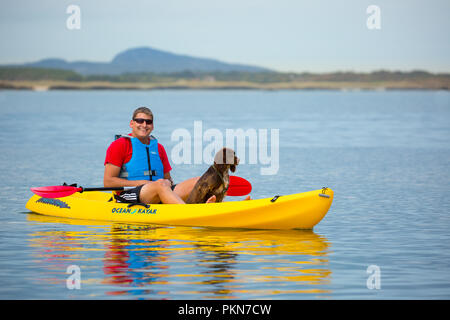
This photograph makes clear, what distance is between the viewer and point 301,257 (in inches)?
361

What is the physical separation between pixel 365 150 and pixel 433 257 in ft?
57.9

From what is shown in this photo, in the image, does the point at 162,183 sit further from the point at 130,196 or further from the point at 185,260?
the point at 185,260

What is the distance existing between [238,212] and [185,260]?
6.31ft

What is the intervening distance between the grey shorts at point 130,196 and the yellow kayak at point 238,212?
69 millimetres

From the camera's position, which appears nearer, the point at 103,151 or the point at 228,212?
the point at 228,212

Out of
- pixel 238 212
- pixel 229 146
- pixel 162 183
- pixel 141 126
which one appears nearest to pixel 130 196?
pixel 162 183

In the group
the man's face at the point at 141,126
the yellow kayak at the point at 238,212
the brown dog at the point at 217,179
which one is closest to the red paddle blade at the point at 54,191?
the yellow kayak at the point at 238,212

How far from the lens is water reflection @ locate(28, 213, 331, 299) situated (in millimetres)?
7625

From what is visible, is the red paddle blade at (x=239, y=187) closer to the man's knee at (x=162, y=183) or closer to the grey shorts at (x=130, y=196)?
the grey shorts at (x=130, y=196)

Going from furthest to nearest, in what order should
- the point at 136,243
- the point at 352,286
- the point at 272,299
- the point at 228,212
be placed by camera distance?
the point at 228,212, the point at 136,243, the point at 352,286, the point at 272,299

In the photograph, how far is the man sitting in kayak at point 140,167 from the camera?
1094cm
